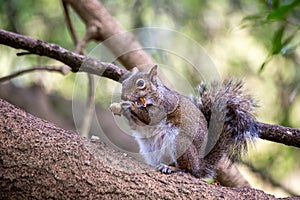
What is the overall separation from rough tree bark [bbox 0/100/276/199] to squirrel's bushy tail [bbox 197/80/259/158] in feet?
1.13

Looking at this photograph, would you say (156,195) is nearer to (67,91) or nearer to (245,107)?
(245,107)

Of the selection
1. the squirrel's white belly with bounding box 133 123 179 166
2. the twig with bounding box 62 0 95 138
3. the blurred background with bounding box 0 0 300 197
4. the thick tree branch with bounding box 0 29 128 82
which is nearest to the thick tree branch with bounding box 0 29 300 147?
the thick tree branch with bounding box 0 29 128 82

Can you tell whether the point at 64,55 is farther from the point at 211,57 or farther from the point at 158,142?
the point at 211,57

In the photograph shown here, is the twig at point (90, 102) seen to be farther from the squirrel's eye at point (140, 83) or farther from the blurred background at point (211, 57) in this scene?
the squirrel's eye at point (140, 83)

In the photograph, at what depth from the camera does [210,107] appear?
5.64ft

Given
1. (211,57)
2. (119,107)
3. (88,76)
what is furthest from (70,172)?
(211,57)

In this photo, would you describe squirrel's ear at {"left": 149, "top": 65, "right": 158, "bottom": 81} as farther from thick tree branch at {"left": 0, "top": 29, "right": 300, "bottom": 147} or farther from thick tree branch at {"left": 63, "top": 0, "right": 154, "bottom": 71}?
thick tree branch at {"left": 63, "top": 0, "right": 154, "bottom": 71}

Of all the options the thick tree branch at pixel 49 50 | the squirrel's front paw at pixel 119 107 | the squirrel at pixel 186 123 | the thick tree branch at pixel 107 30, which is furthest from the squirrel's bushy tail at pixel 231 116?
the thick tree branch at pixel 107 30

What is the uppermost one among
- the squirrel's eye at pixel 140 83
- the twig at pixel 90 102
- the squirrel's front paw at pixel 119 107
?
the squirrel's eye at pixel 140 83

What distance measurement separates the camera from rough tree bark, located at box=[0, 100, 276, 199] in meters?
1.17

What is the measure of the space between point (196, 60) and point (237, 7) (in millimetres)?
643

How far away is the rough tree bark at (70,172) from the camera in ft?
3.84

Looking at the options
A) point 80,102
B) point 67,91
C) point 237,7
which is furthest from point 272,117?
point 67,91

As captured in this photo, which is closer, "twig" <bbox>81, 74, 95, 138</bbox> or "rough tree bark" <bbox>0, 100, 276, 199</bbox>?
"rough tree bark" <bbox>0, 100, 276, 199</bbox>
